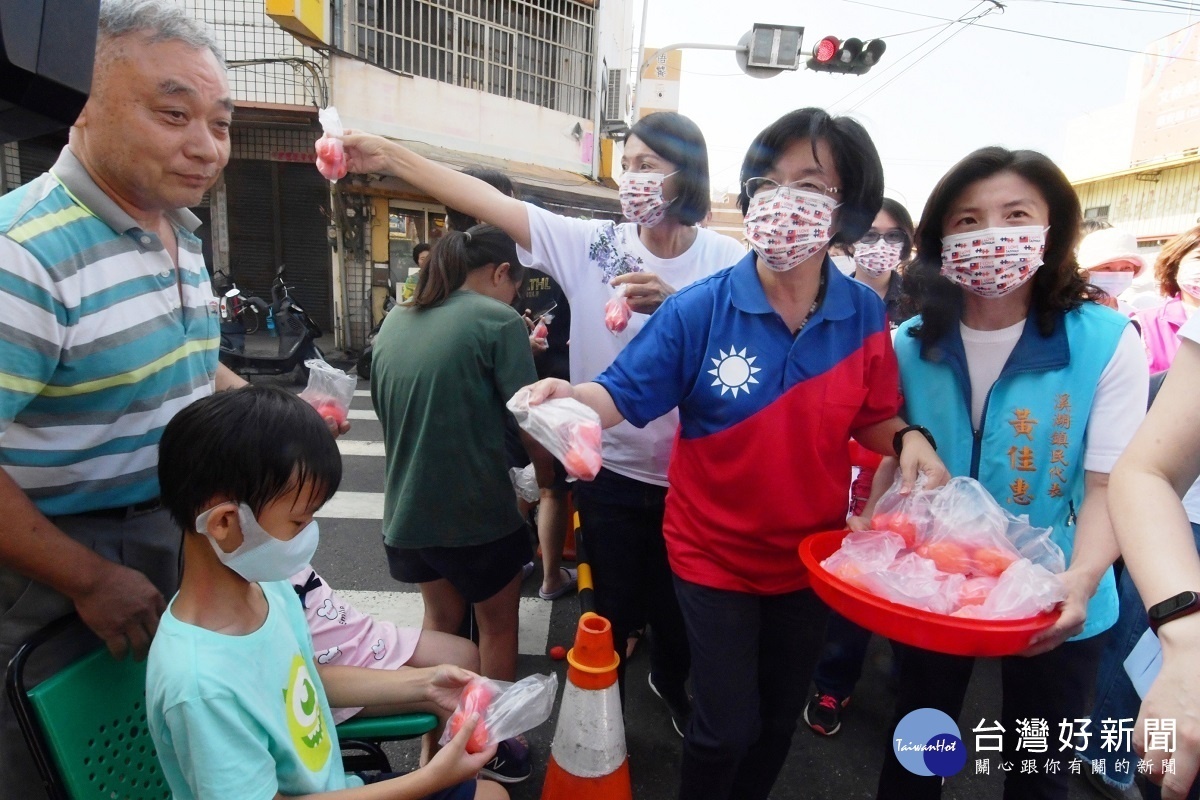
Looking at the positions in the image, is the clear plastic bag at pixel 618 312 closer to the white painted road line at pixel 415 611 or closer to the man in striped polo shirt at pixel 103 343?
the man in striped polo shirt at pixel 103 343

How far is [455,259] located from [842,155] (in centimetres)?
133

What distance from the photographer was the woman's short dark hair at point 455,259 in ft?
8.00

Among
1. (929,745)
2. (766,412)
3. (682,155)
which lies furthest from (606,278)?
(929,745)

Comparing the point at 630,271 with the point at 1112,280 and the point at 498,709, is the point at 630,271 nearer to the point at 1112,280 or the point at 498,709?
the point at 498,709

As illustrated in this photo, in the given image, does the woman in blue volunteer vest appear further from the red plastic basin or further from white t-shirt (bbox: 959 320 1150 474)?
the red plastic basin

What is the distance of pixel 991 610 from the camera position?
152 cm

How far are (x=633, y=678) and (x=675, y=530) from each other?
1.55m

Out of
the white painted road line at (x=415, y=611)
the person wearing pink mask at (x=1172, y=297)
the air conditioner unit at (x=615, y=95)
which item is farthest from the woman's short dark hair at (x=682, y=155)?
the air conditioner unit at (x=615, y=95)

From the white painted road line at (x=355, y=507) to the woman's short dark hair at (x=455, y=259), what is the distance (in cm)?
298

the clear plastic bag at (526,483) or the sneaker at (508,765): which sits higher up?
the clear plastic bag at (526,483)

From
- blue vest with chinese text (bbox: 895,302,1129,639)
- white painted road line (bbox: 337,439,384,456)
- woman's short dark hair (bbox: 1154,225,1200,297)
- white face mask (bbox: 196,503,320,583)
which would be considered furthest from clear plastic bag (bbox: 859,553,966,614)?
white painted road line (bbox: 337,439,384,456)

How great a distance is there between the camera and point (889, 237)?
3568 mm

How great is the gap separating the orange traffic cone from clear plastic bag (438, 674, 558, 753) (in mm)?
321

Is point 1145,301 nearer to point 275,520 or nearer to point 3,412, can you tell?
point 275,520
